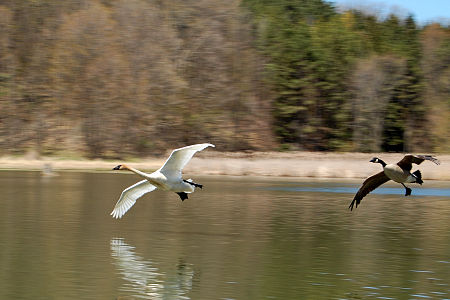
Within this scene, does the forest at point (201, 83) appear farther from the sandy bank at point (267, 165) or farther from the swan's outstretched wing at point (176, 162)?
the swan's outstretched wing at point (176, 162)

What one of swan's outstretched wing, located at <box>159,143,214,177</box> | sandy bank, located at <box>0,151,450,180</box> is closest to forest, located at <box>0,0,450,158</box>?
sandy bank, located at <box>0,151,450,180</box>

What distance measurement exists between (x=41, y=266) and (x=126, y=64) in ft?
171

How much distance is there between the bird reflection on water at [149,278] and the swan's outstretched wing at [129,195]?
1128 millimetres

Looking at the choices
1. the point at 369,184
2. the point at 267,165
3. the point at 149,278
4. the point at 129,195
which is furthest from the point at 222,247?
the point at 267,165

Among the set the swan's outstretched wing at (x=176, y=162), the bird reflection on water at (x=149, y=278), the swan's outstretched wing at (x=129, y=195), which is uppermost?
the swan's outstretched wing at (x=176, y=162)

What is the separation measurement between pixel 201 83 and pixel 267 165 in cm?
1612

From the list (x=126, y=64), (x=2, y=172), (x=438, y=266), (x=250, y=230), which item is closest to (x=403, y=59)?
(x=126, y=64)

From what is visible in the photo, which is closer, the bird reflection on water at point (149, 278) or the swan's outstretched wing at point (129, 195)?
the bird reflection on water at point (149, 278)

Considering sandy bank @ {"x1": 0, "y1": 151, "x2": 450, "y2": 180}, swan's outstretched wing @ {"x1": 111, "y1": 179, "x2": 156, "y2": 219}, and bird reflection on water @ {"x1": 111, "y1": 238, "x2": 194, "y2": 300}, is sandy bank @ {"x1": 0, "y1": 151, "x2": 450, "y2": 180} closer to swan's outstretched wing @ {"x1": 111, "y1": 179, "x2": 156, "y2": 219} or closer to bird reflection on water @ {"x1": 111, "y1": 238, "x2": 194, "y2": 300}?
swan's outstretched wing @ {"x1": 111, "y1": 179, "x2": 156, "y2": 219}

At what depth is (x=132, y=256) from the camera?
22.8 metres

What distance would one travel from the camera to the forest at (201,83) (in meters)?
71.1

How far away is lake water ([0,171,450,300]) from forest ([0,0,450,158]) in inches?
1097

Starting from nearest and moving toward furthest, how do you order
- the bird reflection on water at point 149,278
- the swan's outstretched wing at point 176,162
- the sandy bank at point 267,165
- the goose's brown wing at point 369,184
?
the bird reflection on water at point 149,278
the swan's outstretched wing at point 176,162
the goose's brown wing at point 369,184
the sandy bank at point 267,165

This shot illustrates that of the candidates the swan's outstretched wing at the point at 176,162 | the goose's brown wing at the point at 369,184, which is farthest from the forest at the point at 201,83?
the goose's brown wing at the point at 369,184
